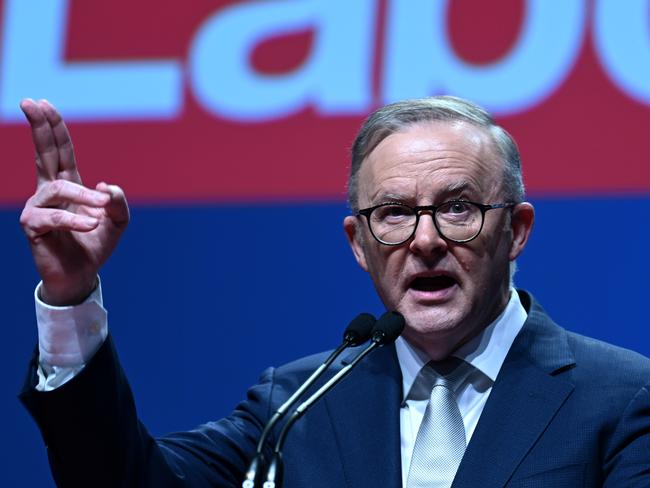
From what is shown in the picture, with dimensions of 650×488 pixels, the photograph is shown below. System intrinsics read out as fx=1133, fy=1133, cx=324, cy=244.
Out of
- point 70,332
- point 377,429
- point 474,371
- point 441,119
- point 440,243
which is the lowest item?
point 377,429

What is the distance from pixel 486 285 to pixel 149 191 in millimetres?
1374

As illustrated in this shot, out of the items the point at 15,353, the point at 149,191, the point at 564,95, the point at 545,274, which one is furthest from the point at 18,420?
the point at 564,95

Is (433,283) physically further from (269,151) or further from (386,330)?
(269,151)

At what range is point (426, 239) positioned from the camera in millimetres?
2086

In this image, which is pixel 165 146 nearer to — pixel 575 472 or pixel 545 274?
pixel 545 274

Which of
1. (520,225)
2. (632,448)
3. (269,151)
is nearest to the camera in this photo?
(632,448)

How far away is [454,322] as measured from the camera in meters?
2.10

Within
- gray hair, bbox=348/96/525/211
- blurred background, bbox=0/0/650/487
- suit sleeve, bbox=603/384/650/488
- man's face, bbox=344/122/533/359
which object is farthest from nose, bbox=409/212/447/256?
blurred background, bbox=0/0/650/487

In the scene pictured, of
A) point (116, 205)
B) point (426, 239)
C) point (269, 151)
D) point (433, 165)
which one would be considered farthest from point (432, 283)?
point (269, 151)

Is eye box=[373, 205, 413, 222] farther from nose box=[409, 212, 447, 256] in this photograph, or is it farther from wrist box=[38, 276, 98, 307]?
wrist box=[38, 276, 98, 307]

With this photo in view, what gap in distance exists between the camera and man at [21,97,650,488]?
1.81 m

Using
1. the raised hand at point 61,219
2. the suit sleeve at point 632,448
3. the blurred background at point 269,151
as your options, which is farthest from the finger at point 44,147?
the blurred background at point 269,151

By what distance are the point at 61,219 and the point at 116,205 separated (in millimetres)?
86

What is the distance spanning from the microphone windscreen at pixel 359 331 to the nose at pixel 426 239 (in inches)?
13.3
